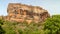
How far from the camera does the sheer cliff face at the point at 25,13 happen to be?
349ft

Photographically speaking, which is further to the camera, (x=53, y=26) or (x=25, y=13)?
(x=25, y=13)

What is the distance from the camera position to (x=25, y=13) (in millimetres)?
111562

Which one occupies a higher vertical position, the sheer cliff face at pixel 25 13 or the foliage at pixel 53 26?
the foliage at pixel 53 26

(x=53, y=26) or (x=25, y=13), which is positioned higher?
(x=53, y=26)

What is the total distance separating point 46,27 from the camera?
1758 inches

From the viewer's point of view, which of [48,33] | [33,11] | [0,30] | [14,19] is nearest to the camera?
[0,30]

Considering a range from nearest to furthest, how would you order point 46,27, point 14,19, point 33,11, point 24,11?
point 46,27, point 14,19, point 24,11, point 33,11

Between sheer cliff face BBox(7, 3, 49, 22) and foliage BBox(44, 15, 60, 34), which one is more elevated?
foliage BBox(44, 15, 60, 34)

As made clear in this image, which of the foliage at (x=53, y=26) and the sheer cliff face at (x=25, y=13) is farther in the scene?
the sheer cliff face at (x=25, y=13)

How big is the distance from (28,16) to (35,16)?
4.48m

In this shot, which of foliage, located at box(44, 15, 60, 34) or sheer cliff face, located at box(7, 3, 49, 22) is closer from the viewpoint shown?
foliage, located at box(44, 15, 60, 34)

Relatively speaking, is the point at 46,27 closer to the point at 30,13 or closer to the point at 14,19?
the point at 14,19

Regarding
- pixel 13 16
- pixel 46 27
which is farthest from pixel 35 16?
pixel 46 27

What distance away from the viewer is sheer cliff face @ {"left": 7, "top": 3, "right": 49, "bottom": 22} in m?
106
